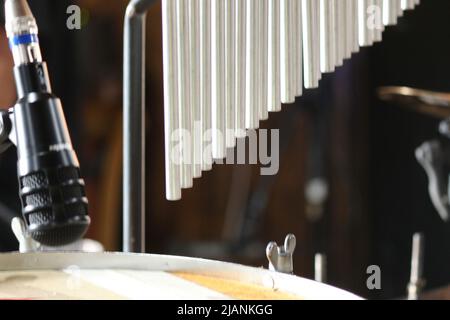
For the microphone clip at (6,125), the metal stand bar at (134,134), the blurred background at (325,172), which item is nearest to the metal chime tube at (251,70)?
the metal stand bar at (134,134)

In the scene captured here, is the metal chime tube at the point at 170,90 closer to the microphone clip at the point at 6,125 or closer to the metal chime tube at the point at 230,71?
the metal chime tube at the point at 230,71

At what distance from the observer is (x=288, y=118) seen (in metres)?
3.72

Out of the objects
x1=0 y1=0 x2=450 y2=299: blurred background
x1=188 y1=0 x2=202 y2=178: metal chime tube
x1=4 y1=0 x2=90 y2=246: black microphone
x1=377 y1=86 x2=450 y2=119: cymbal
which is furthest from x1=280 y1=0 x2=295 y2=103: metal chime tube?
x1=0 y1=0 x2=450 y2=299: blurred background

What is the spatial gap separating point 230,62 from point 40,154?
1.15 ft

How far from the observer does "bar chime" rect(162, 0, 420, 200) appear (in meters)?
1.07

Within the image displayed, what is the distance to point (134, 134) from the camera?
45.1 inches

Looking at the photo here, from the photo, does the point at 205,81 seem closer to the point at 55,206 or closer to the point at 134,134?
the point at 134,134

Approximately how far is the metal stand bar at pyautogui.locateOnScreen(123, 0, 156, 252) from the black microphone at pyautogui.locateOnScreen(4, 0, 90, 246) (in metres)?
0.29

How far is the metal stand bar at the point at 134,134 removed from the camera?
114cm

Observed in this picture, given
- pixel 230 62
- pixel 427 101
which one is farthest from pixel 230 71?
pixel 427 101

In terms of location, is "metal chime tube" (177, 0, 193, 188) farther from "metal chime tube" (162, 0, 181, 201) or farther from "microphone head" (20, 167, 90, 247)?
"microphone head" (20, 167, 90, 247)

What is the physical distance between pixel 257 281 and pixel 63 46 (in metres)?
2.19
